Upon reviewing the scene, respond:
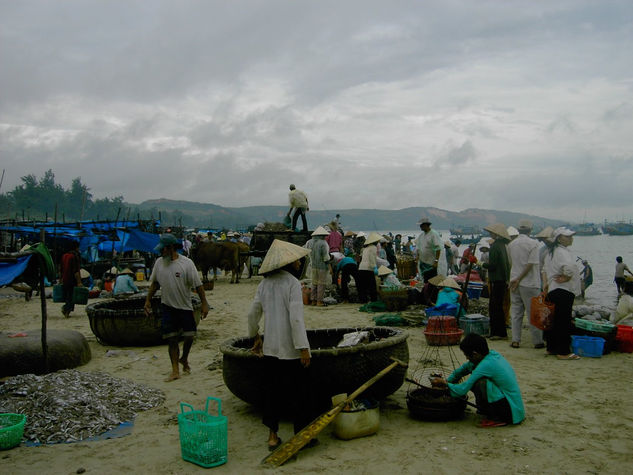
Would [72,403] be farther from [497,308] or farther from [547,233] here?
[547,233]

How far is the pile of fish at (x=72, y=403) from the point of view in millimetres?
4871

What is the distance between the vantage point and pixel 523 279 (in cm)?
802

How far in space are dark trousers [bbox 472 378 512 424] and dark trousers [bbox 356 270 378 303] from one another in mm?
7856

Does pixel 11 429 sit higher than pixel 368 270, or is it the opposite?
pixel 368 270

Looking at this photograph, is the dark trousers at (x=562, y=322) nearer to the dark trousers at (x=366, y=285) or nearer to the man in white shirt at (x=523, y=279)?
the man in white shirt at (x=523, y=279)

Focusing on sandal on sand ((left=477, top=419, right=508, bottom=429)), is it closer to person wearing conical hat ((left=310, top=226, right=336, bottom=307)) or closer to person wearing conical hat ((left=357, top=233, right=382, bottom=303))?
person wearing conical hat ((left=357, top=233, right=382, bottom=303))

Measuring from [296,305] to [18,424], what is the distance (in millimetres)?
2628

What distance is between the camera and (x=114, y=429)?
16.4 ft

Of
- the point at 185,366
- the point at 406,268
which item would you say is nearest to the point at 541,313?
the point at 185,366

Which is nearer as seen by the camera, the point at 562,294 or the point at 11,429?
the point at 11,429

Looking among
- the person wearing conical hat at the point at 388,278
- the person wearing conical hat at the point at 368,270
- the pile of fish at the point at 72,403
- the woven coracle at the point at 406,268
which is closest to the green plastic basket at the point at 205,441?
the pile of fish at the point at 72,403

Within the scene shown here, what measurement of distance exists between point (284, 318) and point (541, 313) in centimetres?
473

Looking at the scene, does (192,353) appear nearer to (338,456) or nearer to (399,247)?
(338,456)

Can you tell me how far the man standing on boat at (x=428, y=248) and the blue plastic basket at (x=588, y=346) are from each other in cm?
359
